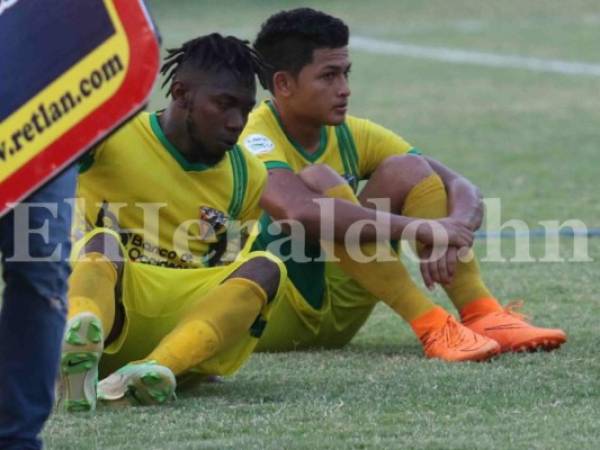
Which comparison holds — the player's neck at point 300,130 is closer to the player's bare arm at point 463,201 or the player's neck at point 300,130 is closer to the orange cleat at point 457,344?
the player's bare arm at point 463,201

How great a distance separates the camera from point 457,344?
4.77 metres

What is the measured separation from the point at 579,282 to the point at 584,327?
0.92 meters

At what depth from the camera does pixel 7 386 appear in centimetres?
311

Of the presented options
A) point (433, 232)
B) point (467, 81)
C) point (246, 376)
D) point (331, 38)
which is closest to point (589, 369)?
point (433, 232)

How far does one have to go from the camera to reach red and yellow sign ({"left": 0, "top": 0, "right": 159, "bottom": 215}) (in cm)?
279

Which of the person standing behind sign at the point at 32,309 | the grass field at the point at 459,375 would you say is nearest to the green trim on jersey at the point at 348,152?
the grass field at the point at 459,375

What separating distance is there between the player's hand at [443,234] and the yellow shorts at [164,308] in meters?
0.69

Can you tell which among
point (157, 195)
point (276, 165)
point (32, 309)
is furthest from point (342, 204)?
point (32, 309)

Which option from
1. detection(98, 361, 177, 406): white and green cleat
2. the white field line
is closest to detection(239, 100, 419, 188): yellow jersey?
detection(98, 361, 177, 406): white and green cleat

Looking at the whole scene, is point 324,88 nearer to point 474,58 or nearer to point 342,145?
point 342,145

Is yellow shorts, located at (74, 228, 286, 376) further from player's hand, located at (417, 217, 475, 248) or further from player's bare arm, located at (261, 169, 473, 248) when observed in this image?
player's hand, located at (417, 217, 475, 248)

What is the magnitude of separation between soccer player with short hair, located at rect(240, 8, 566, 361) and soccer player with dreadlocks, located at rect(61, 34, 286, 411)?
474 mm

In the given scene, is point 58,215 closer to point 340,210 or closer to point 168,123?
point 168,123

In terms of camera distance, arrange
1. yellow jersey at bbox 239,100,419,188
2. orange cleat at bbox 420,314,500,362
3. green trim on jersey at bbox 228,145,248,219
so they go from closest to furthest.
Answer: green trim on jersey at bbox 228,145,248,219 < orange cleat at bbox 420,314,500,362 < yellow jersey at bbox 239,100,419,188
